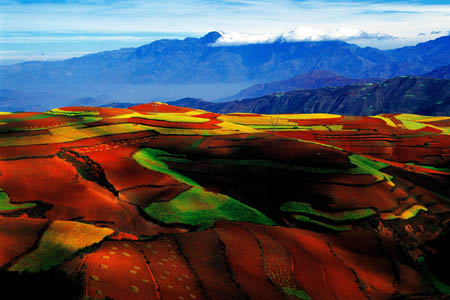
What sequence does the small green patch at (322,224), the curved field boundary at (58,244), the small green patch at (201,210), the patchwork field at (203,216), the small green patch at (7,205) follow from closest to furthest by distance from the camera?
the curved field boundary at (58,244) → the patchwork field at (203,216) → the small green patch at (7,205) → the small green patch at (201,210) → the small green patch at (322,224)

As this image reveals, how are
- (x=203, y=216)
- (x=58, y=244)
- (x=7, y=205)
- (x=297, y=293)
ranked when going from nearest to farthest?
(x=58, y=244) < (x=297, y=293) < (x=7, y=205) < (x=203, y=216)

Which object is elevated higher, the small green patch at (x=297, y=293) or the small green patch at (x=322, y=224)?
the small green patch at (x=297, y=293)

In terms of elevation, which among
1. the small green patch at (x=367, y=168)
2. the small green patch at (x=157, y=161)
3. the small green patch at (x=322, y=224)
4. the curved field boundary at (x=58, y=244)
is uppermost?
the curved field boundary at (x=58, y=244)

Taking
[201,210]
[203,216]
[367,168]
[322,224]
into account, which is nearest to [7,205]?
[201,210]

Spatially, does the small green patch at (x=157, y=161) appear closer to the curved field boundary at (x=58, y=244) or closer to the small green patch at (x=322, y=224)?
the small green patch at (x=322, y=224)

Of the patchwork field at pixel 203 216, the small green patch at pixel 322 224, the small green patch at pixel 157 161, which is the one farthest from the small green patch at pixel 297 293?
the small green patch at pixel 157 161

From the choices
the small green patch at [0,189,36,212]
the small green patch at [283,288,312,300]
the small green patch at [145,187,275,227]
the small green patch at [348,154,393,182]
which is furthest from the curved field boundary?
the small green patch at [348,154,393,182]

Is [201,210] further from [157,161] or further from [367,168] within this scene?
[367,168]

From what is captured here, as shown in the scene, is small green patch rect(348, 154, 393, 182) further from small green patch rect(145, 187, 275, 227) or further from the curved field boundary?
the curved field boundary

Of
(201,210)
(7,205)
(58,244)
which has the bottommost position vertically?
(201,210)
